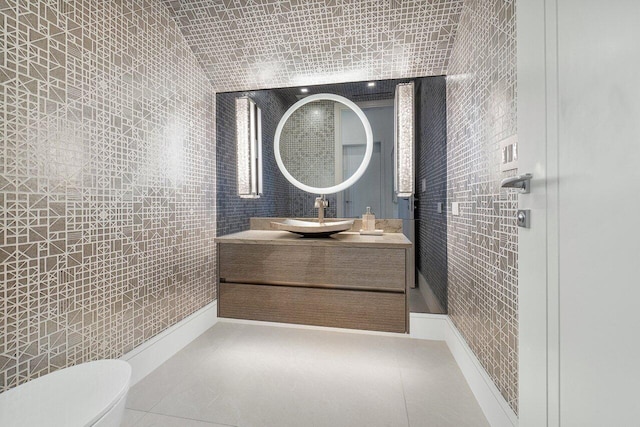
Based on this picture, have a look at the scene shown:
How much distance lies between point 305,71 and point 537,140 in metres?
1.88

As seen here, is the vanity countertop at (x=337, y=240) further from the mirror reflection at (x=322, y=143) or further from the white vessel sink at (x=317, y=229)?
the mirror reflection at (x=322, y=143)

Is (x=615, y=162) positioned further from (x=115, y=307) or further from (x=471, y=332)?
(x=115, y=307)

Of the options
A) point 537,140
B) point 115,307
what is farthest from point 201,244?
point 537,140

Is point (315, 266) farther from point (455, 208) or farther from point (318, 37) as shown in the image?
point (318, 37)

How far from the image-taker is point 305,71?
7.17 feet

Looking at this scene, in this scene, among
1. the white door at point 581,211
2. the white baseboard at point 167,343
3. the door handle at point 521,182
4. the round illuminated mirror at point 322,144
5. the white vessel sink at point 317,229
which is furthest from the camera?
the round illuminated mirror at point 322,144

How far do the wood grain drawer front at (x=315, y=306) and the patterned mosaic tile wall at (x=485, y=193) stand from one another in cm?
46

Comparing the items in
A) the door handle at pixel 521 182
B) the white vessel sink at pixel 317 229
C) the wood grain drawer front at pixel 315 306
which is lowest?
the wood grain drawer front at pixel 315 306

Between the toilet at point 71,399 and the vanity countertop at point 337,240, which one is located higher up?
the vanity countertop at point 337,240

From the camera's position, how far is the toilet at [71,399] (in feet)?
2.65

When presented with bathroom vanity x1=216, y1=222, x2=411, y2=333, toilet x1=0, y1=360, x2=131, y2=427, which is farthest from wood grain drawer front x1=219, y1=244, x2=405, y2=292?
toilet x1=0, y1=360, x2=131, y2=427

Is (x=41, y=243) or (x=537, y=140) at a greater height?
(x=537, y=140)

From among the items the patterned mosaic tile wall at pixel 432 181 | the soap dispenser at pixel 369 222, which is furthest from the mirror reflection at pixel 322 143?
the patterned mosaic tile wall at pixel 432 181

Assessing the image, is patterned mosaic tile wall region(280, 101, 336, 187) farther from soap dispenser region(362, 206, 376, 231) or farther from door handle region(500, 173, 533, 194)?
door handle region(500, 173, 533, 194)
